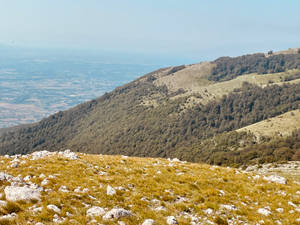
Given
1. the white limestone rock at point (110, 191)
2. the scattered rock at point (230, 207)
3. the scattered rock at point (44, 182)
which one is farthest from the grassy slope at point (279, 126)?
the scattered rock at point (44, 182)

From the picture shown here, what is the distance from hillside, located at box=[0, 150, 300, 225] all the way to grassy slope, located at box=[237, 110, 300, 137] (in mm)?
139353

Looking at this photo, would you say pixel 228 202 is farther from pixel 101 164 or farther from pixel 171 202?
pixel 101 164

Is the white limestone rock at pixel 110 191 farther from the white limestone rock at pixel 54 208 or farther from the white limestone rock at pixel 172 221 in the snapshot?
the white limestone rock at pixel 172 221

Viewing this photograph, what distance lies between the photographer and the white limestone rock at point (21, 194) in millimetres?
10641

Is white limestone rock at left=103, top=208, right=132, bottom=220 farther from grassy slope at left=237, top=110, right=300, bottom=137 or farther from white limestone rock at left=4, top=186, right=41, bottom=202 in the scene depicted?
grassy slope at left=237, top=110, right=300, bottom=137

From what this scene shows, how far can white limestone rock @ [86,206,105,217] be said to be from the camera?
10.0 meters

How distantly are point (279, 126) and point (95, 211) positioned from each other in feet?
534

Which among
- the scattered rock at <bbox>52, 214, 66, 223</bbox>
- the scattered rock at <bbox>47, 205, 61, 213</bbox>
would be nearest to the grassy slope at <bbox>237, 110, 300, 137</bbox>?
the scattered rock at <bbox>47, 205, 61, 213</bbox>

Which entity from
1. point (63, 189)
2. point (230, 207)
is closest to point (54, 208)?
point (63, 189)

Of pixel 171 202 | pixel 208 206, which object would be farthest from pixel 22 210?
pixel 208 206

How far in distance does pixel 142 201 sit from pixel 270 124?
541 feet

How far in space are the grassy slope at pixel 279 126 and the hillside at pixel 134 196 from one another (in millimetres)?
139353

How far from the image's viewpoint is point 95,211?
33.6 feet

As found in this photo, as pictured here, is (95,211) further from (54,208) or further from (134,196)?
(134,196)
